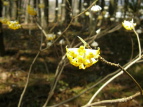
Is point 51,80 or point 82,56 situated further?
point 51,80

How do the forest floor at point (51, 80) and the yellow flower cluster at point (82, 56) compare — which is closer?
the yellow flower cluster at point (82, 56)

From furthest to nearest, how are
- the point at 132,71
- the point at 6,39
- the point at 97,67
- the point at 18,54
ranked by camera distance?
1. the point at 6,39
2. the point at 18,54
3. the point at 97,67
4. the point at 132,71

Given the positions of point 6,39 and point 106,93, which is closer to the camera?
point 106,93

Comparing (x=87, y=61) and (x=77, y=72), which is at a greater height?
(x=87, y=61)

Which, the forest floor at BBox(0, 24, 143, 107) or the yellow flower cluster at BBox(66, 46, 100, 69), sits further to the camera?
the forest floor at BBox(0, 24, 143, 107)

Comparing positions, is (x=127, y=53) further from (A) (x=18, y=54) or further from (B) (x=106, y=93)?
(A) (x=18, y=54)

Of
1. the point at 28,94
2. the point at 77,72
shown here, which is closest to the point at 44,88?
the point at 28,94

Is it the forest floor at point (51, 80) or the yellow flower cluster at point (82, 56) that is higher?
the yellow flower cluster at point (82, 56)

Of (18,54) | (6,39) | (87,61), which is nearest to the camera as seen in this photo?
(87,61)

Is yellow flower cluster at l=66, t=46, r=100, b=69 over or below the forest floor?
over

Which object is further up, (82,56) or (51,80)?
(82,56)
